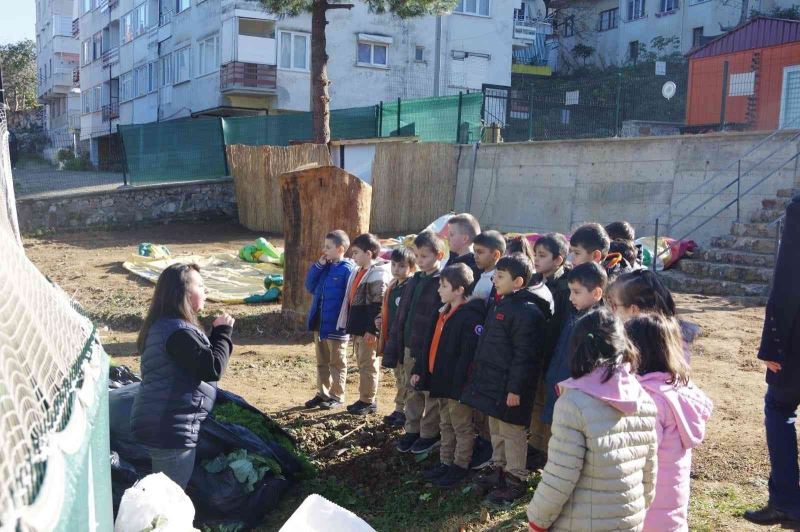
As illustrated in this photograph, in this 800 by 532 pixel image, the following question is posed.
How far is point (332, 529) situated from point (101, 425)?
129cm

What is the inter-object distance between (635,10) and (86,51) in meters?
32.4

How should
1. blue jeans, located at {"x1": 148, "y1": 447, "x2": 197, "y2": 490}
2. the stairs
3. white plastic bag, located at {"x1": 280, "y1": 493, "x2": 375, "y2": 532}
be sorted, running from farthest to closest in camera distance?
1. the stairs
2. blue jeans, located at {"x1": 148, "y1": 447, "x2": 197, "y2": 490}
3. white plastic bag, located at {"x1": 280, "y1": 493, "x2": 375, "y2": 532}

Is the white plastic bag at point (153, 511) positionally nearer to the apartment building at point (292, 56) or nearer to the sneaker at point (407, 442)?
the sneaker at point (407, 442)

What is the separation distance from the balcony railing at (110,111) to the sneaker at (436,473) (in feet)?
140

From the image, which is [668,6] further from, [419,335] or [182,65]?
[419,335]

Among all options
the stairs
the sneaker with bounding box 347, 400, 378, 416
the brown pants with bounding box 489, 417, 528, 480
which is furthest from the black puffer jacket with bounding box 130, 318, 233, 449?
the stairs

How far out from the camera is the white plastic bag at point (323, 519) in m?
3.45

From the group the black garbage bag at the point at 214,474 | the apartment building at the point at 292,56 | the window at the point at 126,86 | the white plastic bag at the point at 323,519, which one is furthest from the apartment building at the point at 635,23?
the white plastic bag at the point at 323,519

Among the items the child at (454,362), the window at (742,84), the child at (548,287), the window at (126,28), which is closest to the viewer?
the child at (548,287)

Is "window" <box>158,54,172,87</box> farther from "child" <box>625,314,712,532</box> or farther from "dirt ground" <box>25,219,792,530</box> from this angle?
"child" <box>625,314,712,532</box>

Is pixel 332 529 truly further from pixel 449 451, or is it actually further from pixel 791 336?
pixel 791 336

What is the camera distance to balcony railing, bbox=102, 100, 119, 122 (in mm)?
44406

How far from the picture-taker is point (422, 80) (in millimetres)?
34500

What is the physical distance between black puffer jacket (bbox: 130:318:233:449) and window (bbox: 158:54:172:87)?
3497 centimetres
